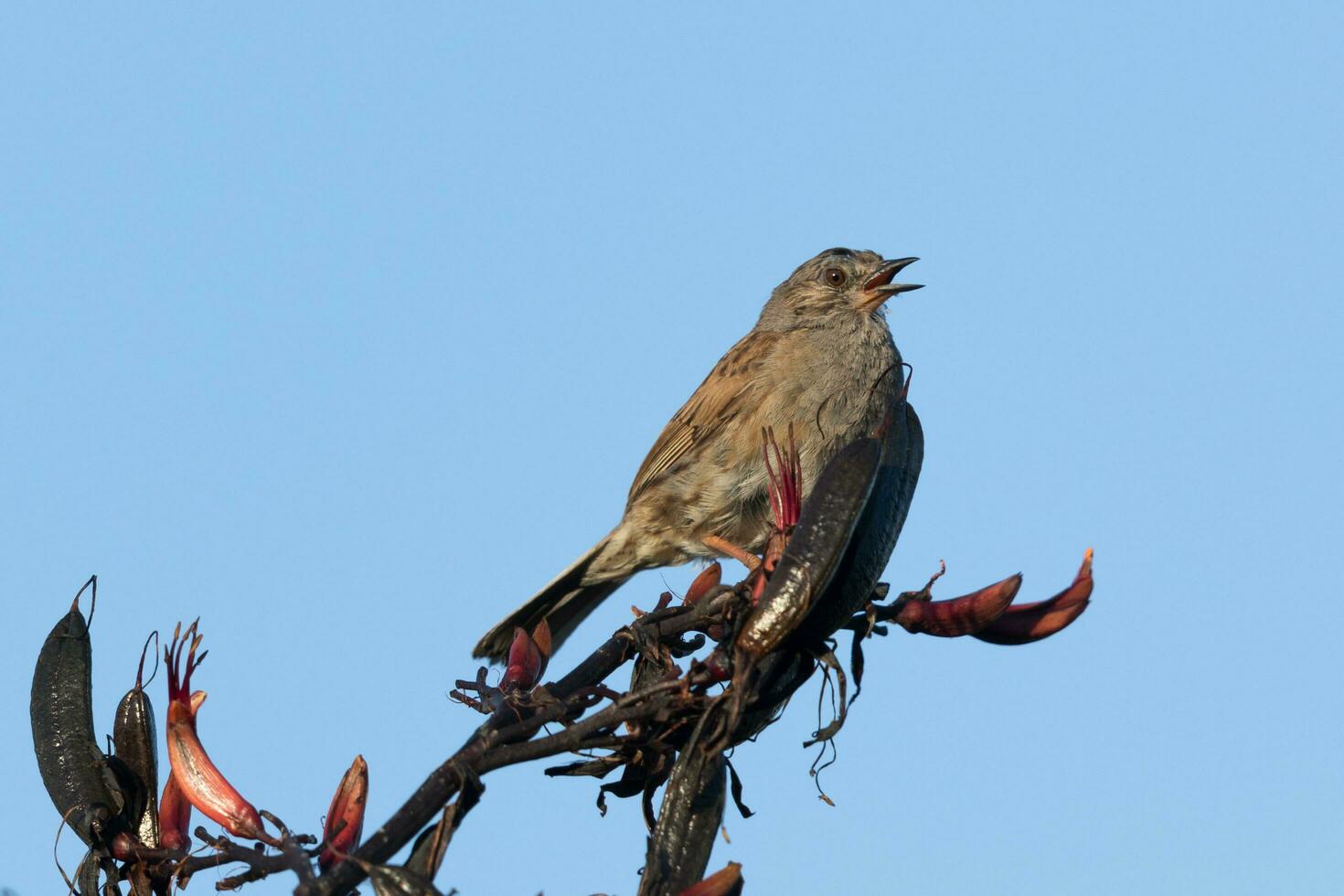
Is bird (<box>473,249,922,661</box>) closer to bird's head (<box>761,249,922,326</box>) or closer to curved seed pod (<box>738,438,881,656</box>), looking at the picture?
bird's head (<box>761,249,922,326</box>)

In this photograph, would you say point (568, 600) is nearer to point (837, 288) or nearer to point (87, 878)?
point (837, 288)

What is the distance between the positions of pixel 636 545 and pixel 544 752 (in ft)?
15.3

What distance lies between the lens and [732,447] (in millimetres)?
6949

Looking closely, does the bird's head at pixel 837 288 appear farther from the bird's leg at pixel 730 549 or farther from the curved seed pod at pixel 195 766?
the curved seed pod at pixel 195 766

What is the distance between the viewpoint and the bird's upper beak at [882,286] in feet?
24.7

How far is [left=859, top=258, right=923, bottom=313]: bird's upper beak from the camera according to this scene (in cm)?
752

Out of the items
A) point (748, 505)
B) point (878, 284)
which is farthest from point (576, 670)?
point (878, 284)

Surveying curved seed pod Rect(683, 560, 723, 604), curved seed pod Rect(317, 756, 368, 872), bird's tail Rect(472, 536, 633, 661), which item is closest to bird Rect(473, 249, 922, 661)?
bird's tail Rect(472, 536, 633, 661)

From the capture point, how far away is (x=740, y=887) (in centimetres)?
240

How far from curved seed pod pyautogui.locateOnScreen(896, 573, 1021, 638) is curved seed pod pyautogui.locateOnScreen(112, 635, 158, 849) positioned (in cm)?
147

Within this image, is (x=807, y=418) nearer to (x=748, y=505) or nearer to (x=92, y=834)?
(x=748, y=505)

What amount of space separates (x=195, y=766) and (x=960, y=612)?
4.89 ft

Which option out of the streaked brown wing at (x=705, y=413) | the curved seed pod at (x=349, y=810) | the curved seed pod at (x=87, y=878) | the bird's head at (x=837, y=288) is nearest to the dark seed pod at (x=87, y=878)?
the curved seed pod at (x=87, y=878)

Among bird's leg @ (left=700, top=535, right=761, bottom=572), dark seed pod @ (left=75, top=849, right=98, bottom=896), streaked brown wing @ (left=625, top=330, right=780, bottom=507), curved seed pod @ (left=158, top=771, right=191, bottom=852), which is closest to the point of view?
dark seed pod @ (left=75, top=849, right=98, bottom=896)
